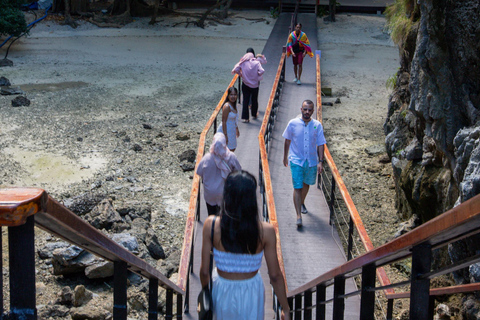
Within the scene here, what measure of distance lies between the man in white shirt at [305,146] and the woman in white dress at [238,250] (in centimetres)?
429

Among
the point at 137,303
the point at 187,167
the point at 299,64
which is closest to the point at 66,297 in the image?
the point at 137,303

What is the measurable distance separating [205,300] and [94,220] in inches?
299

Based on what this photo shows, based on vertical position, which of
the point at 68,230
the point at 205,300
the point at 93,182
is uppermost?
the point at 68,230

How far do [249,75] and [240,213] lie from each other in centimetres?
870

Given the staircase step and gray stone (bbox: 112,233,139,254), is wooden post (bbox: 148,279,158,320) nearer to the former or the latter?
gray stone (bbox: 112,233,139,254)

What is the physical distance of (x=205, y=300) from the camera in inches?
115

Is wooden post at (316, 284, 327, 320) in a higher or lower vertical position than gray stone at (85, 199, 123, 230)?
higher

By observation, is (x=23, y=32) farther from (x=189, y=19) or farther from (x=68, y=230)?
(x=68, y=230)

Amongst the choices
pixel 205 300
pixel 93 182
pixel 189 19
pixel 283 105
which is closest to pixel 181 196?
pixel 93 182

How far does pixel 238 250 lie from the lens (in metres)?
2.88

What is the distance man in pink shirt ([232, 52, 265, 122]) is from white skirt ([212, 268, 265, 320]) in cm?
845

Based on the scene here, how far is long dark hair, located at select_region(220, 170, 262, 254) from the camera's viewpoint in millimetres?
2789

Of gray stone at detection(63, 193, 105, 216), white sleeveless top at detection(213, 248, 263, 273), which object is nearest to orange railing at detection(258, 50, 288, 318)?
white sleeveless top at detection(213, 248, 263, 273)

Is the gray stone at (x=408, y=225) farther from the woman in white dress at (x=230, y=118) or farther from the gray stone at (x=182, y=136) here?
the gray stone at (x=182, y=136)
